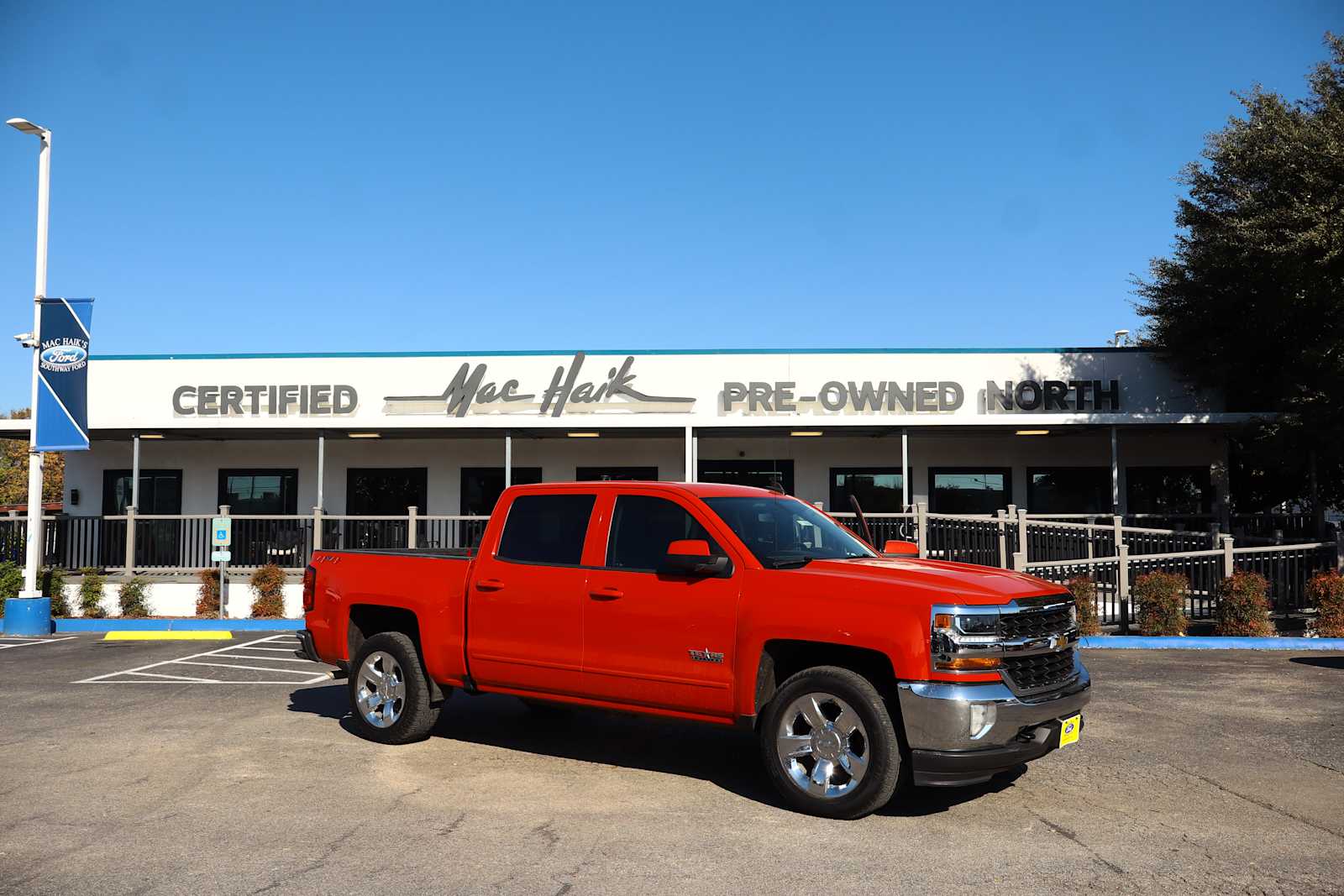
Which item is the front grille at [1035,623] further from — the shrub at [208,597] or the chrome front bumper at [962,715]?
the shrub at [208,597]

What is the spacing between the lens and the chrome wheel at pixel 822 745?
579 centimetres

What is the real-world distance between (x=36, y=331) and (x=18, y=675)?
6.85 m

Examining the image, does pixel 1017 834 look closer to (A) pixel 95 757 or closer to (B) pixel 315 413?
(A) pixel 95 757

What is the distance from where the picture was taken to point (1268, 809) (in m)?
5.95

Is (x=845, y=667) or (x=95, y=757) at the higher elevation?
(x=845, y=667)

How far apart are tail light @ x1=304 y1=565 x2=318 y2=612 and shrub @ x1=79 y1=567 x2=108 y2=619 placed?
11164 millimetres

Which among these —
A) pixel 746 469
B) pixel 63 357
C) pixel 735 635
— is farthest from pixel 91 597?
pixel 735 635

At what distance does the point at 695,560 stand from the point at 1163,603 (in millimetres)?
9710

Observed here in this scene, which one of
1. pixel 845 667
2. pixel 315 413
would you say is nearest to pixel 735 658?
pixel 845 667

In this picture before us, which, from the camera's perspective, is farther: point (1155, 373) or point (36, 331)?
point (1155, 373)

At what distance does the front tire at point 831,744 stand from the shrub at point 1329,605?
10.6 meters

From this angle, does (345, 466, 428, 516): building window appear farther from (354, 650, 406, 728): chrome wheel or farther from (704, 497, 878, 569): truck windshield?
(704, 497, 878, 569): truck windshield

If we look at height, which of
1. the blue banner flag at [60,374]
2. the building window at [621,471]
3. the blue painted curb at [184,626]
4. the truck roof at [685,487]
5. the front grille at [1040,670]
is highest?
the blue banner flag at [60,374]

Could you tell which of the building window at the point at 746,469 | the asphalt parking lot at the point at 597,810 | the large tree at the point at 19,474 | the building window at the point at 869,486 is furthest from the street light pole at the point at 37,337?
the large tree at the point at 19,474
